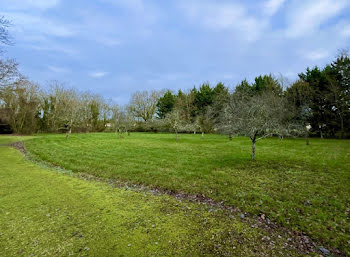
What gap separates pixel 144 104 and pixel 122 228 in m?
47.5

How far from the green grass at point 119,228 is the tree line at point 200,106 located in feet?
20.4

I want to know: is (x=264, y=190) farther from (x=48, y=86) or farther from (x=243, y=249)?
(x=48, y=86)

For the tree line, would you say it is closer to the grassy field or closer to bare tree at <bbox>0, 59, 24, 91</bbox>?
bare tree at <bbox>0, 59, 24, 91</bbox>

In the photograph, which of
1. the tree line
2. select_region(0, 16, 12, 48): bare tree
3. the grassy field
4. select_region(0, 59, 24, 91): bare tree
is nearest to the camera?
the grassy field

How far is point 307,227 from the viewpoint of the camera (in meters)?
3.81

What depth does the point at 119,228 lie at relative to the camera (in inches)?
140

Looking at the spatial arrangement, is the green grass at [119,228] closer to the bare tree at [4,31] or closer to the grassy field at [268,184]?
the grassy field at [268,184]

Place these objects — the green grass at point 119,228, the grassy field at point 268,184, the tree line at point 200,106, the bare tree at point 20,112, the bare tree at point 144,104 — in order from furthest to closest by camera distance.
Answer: the bare tree at point 144,104 < the bare tree at point 20,112 < the tree line at point 200,106 < the grassy field at point 268,184 < the green grass at point 119,228

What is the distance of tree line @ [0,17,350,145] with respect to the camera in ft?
50.8

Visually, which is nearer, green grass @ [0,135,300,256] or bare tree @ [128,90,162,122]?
green grass @ [0,135,300,256]

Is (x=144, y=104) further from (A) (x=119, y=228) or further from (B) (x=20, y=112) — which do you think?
(A) (x=119, y=228)

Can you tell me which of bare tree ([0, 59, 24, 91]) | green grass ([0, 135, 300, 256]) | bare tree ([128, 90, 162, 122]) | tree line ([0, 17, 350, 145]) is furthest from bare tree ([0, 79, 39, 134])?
green grass ([0, 135, 300, 256])

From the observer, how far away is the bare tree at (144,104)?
48.8 meters

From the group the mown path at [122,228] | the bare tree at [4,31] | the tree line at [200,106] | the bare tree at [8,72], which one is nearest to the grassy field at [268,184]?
the mown path at [122,228]
